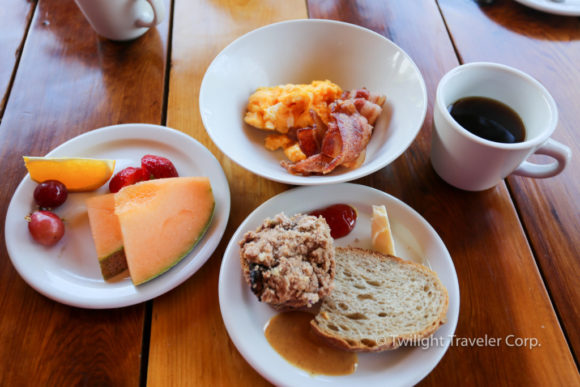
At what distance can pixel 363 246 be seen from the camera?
1135 mm

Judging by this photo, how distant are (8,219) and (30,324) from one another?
1.04 feet

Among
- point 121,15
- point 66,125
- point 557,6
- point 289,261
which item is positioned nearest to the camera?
point 289,261

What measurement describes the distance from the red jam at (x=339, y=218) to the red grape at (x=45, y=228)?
0.74 m

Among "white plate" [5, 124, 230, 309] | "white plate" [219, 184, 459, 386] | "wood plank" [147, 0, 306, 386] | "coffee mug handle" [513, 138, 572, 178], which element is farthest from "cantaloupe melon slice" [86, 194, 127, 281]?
"coffee mug handle" [513, 138, 572, 178]

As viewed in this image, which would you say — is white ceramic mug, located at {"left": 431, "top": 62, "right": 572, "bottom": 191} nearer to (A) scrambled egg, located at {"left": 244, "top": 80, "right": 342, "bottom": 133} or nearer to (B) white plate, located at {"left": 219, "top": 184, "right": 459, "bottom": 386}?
(B) white plate, located at {"left": 219, "top": 184, "right": 459, "bottom": 386}

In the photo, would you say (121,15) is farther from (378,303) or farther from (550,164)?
(550,164)

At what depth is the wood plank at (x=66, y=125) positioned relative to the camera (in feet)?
3.20

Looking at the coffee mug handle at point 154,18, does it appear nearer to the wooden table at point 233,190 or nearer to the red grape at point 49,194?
the wooden table at point 233,190

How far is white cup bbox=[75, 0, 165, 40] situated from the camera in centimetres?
149

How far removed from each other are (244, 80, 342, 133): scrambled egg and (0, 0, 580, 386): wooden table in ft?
0.60

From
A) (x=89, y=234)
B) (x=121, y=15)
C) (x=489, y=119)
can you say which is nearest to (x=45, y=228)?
(x=89, y=234)

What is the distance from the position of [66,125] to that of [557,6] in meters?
2.04

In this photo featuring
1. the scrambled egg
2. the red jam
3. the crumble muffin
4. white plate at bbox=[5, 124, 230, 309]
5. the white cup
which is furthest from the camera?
the white cup

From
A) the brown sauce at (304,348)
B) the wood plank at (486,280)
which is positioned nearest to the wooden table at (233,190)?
the wood plank at (486,280)
